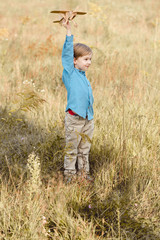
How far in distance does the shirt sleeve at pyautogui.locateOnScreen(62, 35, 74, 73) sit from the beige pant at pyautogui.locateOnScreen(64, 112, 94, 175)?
1.42ft

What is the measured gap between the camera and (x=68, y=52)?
2281 mm

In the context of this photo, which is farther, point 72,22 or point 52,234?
point 72,22

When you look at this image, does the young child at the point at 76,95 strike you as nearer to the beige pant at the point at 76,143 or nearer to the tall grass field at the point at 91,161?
the beige pant at the point at 76,143

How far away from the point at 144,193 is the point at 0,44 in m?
5.29

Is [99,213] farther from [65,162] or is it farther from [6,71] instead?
[6,71]

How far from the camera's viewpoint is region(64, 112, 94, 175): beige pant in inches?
96.6

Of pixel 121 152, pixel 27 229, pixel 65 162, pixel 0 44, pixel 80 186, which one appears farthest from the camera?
pixel 0 44

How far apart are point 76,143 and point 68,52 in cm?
85

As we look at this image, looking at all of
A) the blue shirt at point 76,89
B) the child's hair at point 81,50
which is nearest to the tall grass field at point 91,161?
the child's hair at point 81,50

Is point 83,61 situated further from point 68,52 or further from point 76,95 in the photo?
point 76,95

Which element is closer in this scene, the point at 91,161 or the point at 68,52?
the point at 68,52

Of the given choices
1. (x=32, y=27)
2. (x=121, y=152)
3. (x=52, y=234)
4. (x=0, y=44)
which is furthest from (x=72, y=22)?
(x=32, y=27)

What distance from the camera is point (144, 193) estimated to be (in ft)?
6.95

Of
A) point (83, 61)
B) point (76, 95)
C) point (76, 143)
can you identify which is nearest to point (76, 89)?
point (76, 95)
